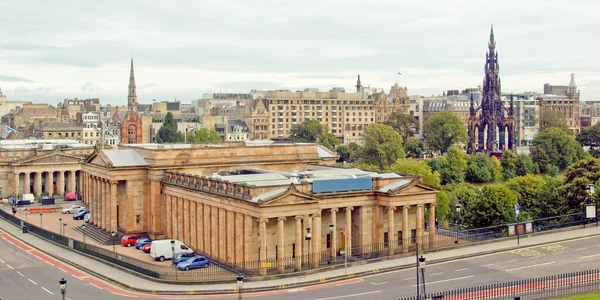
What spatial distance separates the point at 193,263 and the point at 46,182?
7931 centimetres

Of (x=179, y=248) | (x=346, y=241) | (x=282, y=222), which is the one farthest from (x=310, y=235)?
(x=179, y=248)

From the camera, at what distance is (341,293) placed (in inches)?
2256

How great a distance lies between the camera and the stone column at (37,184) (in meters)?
134

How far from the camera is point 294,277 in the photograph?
6256 cm

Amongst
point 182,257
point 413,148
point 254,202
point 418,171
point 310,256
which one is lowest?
point 182,257

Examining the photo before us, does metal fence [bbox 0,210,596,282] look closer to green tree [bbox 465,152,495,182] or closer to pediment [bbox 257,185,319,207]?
pediment [bbox 257,185,319,207]

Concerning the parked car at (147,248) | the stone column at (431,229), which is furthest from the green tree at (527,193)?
the parked car at (147,248)

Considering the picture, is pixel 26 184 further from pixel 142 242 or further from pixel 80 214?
pixel 142 242

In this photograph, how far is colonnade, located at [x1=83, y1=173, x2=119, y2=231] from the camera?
3472 inches

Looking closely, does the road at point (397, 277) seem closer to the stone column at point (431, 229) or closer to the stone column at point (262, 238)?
the stone column at point (262, 238)

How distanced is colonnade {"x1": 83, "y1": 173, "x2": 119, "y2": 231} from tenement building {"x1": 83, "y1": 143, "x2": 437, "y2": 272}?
0.49ft

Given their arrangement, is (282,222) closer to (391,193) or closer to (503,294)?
(391,193)

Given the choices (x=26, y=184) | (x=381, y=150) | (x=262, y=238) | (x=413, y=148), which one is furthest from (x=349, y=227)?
(x=413, y=148)

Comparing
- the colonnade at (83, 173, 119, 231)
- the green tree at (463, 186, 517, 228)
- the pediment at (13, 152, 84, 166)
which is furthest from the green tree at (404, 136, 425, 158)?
the colonnade at (83, 173, 119, 231)
